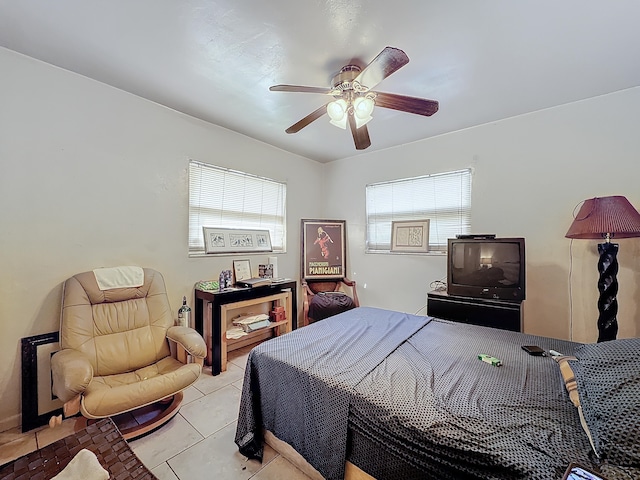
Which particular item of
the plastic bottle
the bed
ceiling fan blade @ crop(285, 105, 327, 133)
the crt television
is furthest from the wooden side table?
the crt television

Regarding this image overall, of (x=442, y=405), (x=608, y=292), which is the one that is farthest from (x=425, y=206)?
(x=442, y=405)

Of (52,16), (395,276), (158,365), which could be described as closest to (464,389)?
(158,365)

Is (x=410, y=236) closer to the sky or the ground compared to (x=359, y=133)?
closer to the ground

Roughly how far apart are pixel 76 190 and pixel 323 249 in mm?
2782

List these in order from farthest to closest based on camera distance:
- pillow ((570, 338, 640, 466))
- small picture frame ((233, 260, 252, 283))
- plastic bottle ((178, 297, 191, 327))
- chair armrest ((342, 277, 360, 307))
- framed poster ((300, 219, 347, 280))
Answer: framed poster ((300, 219, 347, 280)), chair armrest ((342, 277, 360, 307)), small picture frame ((233, 260, 252, 283)), plastic bottle ((178, 297, 191, 327)), pillow ((570, 338, 640, 466))

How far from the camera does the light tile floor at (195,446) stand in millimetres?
1484

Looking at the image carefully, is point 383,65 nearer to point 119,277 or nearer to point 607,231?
point 607,231

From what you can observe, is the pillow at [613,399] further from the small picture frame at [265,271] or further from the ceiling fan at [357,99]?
the small picture frame at [265,271]

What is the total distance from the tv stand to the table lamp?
0.56m

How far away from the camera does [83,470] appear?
0.96 meters

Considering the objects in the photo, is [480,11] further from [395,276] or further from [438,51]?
[395,276]

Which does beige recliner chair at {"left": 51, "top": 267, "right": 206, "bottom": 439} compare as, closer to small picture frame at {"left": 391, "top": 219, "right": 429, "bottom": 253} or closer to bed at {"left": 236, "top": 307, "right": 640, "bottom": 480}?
bed at {"left": 236, "top": 307, "right": 640, "bottom": 480}

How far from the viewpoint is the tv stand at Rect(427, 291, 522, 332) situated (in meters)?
2.34

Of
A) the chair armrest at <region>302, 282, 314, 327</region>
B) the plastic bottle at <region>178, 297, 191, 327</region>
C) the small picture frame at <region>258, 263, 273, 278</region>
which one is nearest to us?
the plastic bottle at <region>178, 297, 191, 327</region>
